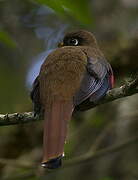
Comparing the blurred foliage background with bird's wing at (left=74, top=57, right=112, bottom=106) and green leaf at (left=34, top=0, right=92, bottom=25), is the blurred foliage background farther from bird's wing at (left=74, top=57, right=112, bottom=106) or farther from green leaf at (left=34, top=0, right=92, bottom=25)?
green leaf at (left=34, top=0, right=92, bottom=25)

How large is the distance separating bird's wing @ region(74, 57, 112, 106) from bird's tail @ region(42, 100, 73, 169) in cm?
11

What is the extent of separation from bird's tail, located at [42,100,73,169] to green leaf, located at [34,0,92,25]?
59cm

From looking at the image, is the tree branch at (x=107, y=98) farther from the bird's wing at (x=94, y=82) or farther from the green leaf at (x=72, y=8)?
the green leaf at (x=72, y=8)

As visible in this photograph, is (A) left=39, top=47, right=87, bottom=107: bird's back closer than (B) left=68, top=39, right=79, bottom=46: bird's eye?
Yes

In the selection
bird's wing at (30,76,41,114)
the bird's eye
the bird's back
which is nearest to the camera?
bird's wing at (30,76,41,114)

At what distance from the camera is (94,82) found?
439 cm

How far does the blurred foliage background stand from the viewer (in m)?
6.34

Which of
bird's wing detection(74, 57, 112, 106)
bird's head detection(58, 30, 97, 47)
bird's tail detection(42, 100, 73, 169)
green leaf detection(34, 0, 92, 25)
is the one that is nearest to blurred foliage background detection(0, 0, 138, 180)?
bird's head detection(58, 30, 97, 47)

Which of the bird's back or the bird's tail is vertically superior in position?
the bird's back

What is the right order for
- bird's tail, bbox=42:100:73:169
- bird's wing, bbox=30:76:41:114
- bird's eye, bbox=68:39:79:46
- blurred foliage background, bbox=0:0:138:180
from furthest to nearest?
blurred foliage background, bbox=0:0:138:180, bird's eye, bbox=68:39:79:46, bird's wing, bbox=30:76:41:114, bird's tail, bbox=42:100:73:169

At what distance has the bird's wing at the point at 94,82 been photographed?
4.23 m

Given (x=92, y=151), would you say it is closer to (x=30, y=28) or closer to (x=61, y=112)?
(x=61, y=112)

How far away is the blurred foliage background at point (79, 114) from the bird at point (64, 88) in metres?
0.72

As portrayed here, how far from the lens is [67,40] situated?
216 inches
